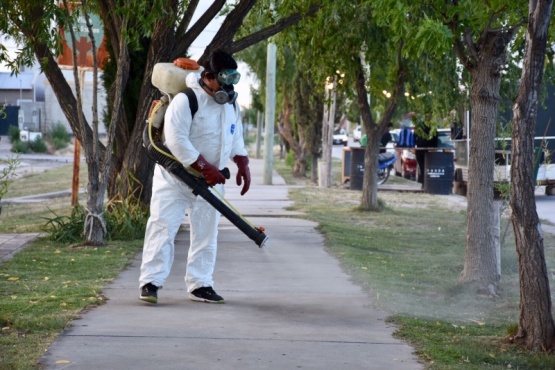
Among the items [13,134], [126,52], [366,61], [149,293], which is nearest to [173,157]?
[149,293]

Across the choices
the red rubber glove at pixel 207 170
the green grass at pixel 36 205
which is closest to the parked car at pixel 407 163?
the green grass at pixel 36 205

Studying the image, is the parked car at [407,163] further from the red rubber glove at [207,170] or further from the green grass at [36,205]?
the red rubber glove at [207,170]

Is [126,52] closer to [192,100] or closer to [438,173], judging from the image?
[192,100]

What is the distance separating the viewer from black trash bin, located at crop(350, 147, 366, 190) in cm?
2553

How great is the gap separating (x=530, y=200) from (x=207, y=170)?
7.92 ft

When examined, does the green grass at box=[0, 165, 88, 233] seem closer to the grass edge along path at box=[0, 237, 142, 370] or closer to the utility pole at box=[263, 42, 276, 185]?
the grass edge along path at box=[0, 237, 142, 370]

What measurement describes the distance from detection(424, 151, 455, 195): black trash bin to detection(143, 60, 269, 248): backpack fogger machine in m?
17.4

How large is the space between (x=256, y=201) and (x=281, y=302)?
38.0ft

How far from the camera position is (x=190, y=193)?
7852 mm

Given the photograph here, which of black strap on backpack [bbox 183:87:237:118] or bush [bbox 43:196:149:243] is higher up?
black strap on backpack [bbox 183:87:237:118]

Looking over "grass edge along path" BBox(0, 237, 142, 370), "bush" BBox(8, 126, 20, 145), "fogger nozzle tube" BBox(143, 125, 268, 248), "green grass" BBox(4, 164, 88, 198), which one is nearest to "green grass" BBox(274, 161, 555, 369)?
"fogger nozzle tube" BBox(143, 125, 268, 248)

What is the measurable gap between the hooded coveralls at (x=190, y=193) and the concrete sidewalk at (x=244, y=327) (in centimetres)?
32

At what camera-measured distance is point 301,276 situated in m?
9.67

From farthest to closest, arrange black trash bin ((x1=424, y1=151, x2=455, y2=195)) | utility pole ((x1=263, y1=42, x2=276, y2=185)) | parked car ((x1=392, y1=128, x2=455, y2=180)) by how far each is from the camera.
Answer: parked car ((x1=392, y1=128, x2=455, y2=180))
utility pole ((x1=263, y1=42, x2=276, y2=185))
black trash bin ((x1=424, y1=151, x2=455, y2=195))
